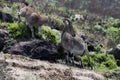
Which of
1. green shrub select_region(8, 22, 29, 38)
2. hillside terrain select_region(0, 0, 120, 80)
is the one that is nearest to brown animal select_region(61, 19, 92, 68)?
hillside terrain select_region(0, 0, 120, 80)

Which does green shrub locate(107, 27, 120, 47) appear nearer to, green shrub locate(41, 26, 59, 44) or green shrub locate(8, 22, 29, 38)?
green shrub locate(41, 26, 59, 44)

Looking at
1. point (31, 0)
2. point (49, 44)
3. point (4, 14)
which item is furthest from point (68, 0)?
point (49, 44)

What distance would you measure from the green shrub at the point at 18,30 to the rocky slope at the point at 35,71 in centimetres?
224

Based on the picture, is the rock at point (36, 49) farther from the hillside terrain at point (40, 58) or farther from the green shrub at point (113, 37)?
the green shrub at point (113, 37)

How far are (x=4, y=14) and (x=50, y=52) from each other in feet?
14.4

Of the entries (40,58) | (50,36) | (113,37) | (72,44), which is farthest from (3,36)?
(113,37)

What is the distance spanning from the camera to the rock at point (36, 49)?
14.6 meters

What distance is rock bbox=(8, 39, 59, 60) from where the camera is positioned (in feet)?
47.9

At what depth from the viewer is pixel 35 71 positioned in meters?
12.3

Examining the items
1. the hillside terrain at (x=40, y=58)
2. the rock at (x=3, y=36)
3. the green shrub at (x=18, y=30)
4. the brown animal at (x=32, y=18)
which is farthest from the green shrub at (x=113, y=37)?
the rock at (x=3, y=36)

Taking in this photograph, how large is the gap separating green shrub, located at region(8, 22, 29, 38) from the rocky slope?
7.35 ft

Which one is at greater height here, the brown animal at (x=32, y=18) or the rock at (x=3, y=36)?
the brown animal at (x=32, y=18)

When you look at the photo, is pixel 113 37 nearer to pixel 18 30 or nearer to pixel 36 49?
pixel 18 30

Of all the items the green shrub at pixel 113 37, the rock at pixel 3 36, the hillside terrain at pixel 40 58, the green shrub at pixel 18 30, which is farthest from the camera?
the green shrub at pixel 113 37
